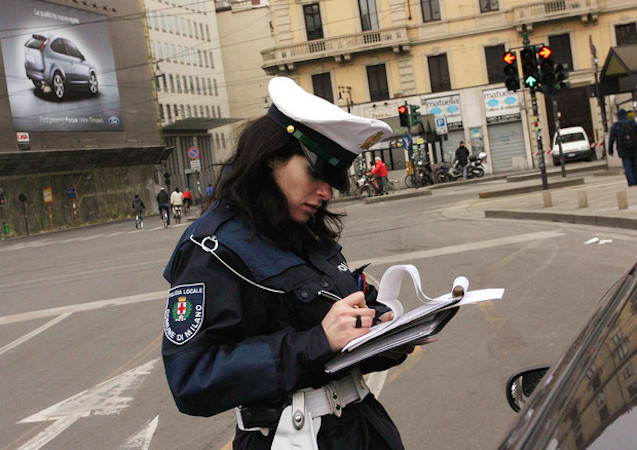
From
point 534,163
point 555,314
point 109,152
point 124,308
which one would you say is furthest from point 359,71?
point 555,314

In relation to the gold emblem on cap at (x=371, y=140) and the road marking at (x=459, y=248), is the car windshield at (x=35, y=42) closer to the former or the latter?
the road marking at (x=459, y=248)

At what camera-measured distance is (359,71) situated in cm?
4538

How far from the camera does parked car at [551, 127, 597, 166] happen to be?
127 feet

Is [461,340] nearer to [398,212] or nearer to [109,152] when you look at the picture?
[398,212]

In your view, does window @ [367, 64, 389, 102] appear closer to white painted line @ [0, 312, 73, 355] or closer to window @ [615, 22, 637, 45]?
window @ [615, 22, 637, 45]

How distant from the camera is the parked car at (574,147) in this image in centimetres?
3878

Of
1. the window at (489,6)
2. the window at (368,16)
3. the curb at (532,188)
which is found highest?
the window at (368,16)

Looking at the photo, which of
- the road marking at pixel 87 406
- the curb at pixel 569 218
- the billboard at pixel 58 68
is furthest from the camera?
the billboard at pixel 58 68

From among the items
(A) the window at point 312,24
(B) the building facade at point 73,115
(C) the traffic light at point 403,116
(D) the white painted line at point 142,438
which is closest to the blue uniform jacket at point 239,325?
(D) the white painted line at point 142,438

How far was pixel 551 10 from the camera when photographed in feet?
142

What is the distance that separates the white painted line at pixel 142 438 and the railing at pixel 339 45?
4045 cm

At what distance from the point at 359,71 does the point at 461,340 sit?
39553 mm

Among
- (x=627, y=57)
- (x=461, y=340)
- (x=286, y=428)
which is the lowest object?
(x=461, y=340)

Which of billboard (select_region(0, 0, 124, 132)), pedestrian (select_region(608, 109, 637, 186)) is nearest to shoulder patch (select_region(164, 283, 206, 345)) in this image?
pedestrian (select_region(608, 109, 637, 186))
